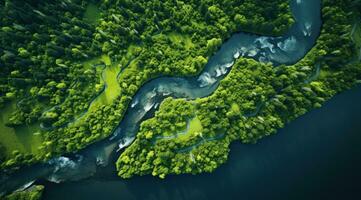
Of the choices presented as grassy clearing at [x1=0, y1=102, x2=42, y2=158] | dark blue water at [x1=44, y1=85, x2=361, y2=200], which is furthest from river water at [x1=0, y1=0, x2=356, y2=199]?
grassy clearing at [x1=0, y1=102, x2=42, y2=158]

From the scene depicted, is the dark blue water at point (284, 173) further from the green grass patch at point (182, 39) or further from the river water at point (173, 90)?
the green grass patch at point (182, 39)

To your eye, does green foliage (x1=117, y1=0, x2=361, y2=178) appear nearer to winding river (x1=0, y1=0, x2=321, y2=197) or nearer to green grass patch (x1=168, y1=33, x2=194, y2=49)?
winding river (x1=0, y1=0, x2=321, y2=197)

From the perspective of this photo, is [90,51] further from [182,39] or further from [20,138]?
[20,138]

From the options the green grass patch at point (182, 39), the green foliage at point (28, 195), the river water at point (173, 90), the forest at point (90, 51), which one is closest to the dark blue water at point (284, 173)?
the river water at point (173, 90)

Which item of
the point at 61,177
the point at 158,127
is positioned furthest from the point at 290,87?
the point at 61,177

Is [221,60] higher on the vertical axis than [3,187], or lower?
higher

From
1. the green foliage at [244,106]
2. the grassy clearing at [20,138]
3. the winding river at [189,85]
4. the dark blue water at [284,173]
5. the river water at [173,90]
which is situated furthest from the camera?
the winding river at [189,85]

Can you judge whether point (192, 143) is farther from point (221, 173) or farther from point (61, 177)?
point (61, 177)
